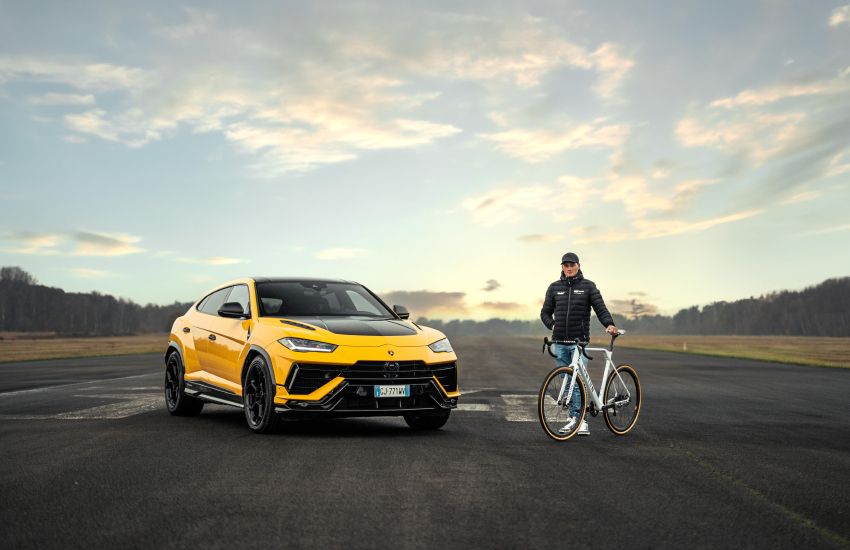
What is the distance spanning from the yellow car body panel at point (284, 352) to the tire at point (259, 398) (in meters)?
0.12

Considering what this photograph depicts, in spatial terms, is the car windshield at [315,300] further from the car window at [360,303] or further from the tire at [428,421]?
the tire at [428,421]

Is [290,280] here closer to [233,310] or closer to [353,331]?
[233,310]

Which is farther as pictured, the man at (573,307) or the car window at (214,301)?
the car window at (214,301)

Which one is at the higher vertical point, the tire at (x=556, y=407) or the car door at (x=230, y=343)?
the car door at (x=230, y=343)

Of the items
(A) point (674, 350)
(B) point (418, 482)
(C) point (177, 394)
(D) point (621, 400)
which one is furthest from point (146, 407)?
(A) point (674, 350)

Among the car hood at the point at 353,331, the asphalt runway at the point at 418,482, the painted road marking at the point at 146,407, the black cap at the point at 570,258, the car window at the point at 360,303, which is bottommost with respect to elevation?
the asphalt runway at the point at 418,482

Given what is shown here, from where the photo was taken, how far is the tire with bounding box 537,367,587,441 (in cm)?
962

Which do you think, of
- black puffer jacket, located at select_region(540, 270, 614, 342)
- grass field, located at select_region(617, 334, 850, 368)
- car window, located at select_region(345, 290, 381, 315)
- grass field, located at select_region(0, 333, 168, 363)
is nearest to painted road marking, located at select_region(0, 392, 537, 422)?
black puffer jacket, located at select_region(540, 270, 614, 342)

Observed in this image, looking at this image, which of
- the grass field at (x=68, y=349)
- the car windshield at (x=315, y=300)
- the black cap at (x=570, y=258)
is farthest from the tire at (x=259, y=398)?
the grass field at (x=68, y=349)

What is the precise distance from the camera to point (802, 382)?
22000 mm

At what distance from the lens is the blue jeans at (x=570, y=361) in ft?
32.6

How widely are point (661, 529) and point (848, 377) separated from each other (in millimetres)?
22739

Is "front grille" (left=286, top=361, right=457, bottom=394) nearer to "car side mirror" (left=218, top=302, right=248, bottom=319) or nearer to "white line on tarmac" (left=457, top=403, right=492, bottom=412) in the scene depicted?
"car side mirror" (left=218, top=302, right=248, bottom=319)

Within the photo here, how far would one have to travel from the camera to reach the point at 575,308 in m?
10.3
